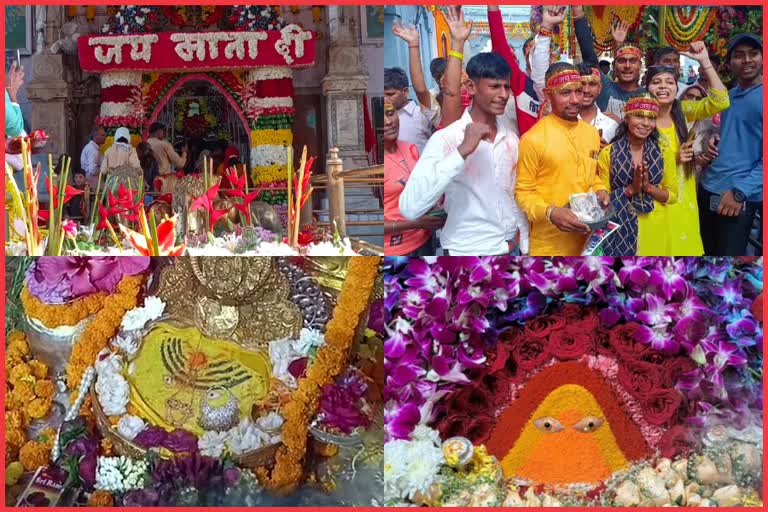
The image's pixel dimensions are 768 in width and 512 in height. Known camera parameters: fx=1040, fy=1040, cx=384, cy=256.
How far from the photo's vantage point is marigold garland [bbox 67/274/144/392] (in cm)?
421

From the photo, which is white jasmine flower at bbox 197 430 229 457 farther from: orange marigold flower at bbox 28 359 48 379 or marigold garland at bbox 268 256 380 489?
orange marigold flower at bbox 28 359 48 379

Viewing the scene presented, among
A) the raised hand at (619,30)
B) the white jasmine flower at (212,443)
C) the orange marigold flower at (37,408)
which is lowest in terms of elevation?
the white jasmine flower at (212,443)

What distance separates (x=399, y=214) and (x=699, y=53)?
147 cm

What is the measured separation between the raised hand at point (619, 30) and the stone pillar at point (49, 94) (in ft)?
14.6

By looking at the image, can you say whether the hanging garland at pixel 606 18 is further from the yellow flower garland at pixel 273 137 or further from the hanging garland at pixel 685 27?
the yellow flower garland at pixel 273 137

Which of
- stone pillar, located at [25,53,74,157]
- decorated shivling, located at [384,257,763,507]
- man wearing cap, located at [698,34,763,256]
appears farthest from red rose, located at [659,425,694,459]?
stone pillar, located at [25,53,74,157]

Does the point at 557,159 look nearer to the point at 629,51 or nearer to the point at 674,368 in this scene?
the point at 629,51

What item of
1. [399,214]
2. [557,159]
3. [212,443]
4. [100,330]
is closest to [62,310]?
[100,330]

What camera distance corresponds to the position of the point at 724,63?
450 cm

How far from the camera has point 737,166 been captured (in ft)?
14.9

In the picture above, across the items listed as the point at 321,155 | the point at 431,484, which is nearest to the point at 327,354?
the point at 431,484

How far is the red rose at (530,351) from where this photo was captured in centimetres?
421

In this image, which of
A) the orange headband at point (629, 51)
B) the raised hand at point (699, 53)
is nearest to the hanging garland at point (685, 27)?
the raised hand at point (699, 53)

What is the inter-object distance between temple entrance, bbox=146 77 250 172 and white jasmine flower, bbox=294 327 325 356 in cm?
401
